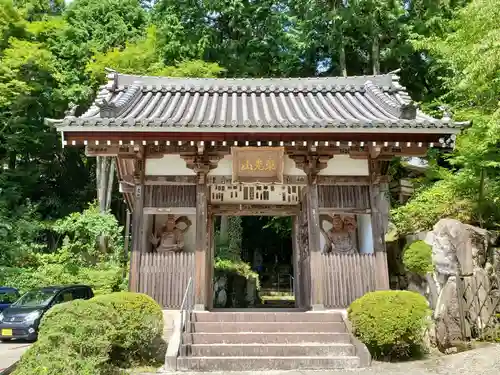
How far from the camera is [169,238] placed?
926 centimetres

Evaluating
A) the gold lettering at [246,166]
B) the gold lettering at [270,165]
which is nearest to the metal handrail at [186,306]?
the gold lettering at [246,166]

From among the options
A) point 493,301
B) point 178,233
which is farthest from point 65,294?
point 493,301

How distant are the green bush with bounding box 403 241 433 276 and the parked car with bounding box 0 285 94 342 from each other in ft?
29.4

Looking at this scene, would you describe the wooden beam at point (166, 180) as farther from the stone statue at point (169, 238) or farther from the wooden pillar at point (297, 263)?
the wooden pillar at point (297, 263)

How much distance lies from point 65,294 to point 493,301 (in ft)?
35.0

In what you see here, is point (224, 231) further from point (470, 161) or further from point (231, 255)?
point (470, 161)

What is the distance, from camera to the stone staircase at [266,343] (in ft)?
21.4

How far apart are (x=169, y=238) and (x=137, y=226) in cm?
96

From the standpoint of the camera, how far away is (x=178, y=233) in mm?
9422

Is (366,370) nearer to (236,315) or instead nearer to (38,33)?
(236,315)

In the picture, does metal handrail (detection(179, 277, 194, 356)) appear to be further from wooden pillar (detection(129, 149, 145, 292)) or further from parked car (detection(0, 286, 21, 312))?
parked car (detection(0, 286, 21, 312))

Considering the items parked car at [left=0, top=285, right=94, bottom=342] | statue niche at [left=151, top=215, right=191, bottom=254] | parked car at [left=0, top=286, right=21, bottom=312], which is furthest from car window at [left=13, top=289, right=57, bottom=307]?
statue niche at [left=151, top=215, right=191, bottom=254]

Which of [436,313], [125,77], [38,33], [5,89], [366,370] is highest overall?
[38,33]

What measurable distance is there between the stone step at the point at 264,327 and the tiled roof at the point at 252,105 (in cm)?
354
